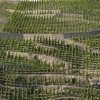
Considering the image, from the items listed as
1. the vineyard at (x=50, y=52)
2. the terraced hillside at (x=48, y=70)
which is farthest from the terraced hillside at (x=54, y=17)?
the terraced hillside at (x=48, y=70)

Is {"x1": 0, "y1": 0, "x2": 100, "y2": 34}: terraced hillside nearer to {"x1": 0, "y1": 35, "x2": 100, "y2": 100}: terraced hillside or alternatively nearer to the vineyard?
the vineyard

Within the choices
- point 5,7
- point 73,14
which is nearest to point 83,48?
point 73,14

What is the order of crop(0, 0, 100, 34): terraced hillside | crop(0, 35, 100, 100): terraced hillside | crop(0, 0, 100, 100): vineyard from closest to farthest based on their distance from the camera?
crop(0, 35, 100, 100): terraced hillside < crop(0, 0, 100, 100): vineyard < crop(0, 0, 100, 34): terraced hillside

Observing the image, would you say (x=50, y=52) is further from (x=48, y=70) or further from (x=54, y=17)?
(x=54, y=17)

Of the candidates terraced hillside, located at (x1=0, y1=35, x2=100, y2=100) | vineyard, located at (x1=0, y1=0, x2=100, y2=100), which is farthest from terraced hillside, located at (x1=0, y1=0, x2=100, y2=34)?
terraced hillside, located at (x1=0, y1=35, x2=100, y2=100)

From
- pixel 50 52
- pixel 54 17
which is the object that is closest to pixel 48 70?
pixel 50 52

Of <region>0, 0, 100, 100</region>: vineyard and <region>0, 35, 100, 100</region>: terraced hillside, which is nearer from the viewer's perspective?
<region>0, 35, 100, 100</region>: terraced hillside

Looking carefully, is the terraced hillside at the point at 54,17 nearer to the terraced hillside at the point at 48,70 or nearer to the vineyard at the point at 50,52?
the vineyard at the point at 50,52
